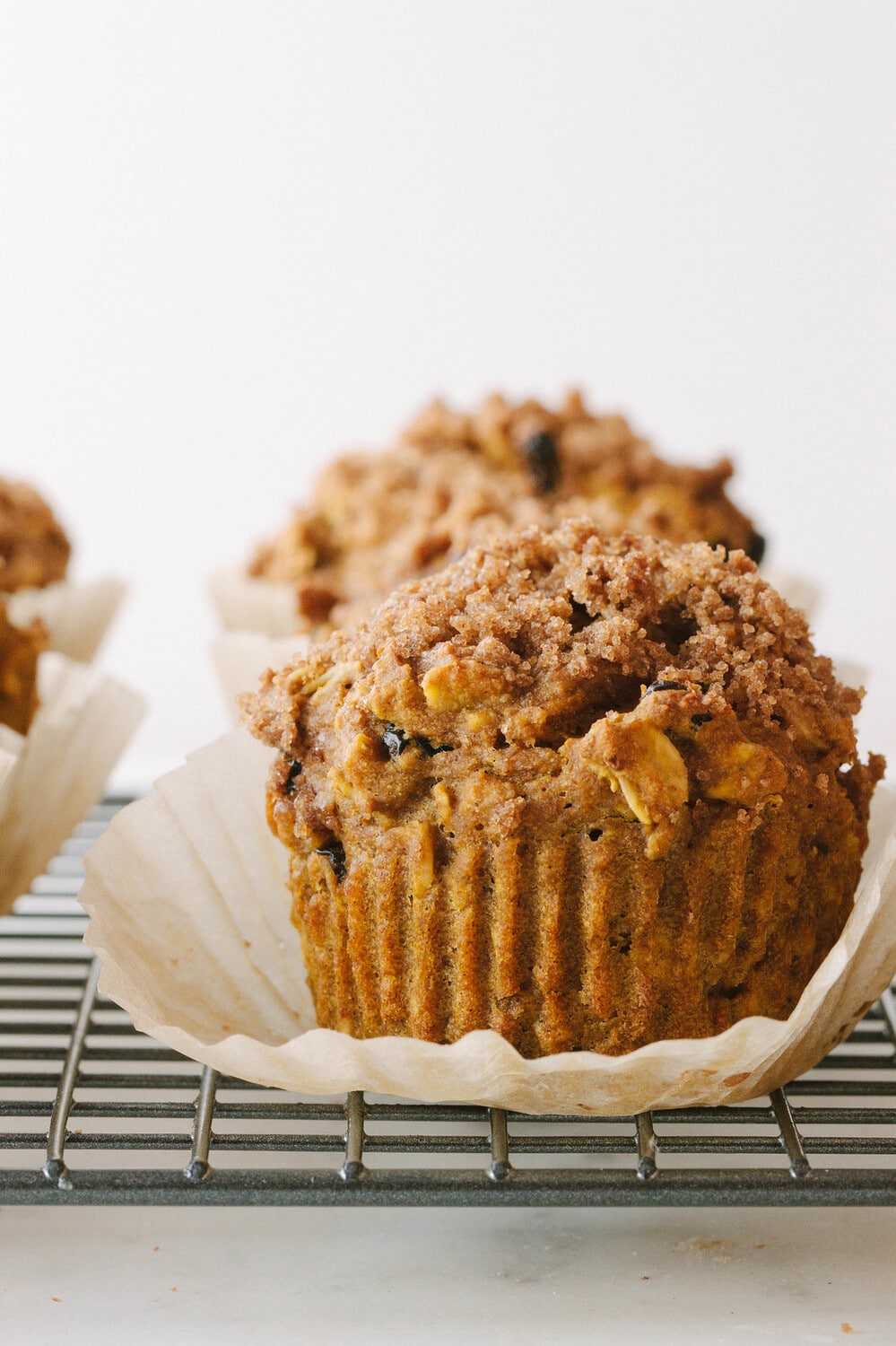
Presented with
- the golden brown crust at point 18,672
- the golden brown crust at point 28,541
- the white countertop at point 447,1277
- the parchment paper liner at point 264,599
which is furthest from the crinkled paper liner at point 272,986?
the golden brown crust at point 28,541

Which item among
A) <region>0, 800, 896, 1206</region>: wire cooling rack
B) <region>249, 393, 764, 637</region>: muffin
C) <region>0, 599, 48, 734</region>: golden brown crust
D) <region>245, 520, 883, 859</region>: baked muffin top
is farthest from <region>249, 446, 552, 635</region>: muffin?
<region>0, 800, 896, 1206</region>: wire cooling rack

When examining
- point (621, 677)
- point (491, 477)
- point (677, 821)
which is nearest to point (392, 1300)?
point (677, 821)

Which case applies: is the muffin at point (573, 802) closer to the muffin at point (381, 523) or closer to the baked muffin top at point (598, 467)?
the muffin at point (381, 523)

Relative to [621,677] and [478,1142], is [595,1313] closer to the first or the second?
[478,1142]

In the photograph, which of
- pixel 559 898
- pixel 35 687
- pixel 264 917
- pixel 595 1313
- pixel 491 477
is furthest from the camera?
pixel 491 477

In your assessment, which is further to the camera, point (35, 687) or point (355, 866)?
point (35, 687)

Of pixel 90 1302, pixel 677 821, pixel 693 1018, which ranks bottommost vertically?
pixel 90 1302

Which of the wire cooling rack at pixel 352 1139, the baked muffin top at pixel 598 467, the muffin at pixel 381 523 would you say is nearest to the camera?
the wire cooling rack at pixel 352 1139
